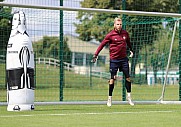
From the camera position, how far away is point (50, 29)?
14.9 meters

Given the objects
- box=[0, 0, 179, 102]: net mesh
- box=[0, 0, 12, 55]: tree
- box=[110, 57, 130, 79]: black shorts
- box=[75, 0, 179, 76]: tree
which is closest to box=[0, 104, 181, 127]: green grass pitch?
box=[110, 57, 130, 79]: black shorts

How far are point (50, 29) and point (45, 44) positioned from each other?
6246 mm

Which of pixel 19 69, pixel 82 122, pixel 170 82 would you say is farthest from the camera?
pixel 170 82

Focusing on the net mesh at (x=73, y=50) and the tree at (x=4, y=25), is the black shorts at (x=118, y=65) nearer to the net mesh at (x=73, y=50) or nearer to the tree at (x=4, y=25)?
the net mesh at (x=73, y=50)

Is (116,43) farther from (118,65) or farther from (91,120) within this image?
(91,120)

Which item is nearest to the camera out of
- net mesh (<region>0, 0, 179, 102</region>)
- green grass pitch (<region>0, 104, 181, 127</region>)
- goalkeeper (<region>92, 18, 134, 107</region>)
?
green grass pitch (<region>0, 104, 181, 127</region>)

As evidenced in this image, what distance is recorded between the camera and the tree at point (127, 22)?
59.4 feet

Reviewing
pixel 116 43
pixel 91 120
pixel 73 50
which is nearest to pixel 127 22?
pixel 116 43

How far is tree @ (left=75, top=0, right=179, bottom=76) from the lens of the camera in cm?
1809

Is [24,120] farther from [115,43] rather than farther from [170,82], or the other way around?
[170,82]

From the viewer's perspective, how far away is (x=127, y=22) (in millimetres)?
16234

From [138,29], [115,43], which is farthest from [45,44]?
[115,43]

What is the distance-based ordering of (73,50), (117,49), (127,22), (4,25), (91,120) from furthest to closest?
(73,50)
(4,25)
(127,22)
(117,49)
(91,120)

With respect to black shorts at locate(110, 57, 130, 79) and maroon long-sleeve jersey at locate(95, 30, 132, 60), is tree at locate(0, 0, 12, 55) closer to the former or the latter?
maroon long-sleeve jersey at locate(95, 30, 132, 60)
